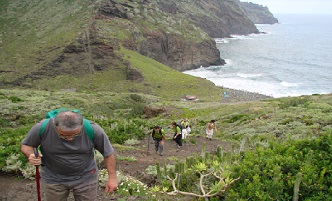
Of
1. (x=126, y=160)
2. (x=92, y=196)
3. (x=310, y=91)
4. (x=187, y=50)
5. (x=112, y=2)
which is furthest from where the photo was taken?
(x=187, y=50)

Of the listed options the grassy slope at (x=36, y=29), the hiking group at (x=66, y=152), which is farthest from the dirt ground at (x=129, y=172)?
the grassy slope at (x=36, y=29)

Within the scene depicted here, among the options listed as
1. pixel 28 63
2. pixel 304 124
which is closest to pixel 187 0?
pixel 28 63

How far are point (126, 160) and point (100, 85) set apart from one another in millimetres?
41343

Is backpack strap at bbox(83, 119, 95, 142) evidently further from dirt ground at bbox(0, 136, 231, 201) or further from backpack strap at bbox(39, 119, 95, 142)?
dirt ground at bbox(0, 136, 231, 201)

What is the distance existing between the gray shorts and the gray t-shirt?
0.22ft

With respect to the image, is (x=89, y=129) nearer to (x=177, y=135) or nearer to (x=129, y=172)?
(x=129, y=172)

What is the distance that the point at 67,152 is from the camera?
13.8 feet

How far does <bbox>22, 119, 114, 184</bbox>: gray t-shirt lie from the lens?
4.17 m

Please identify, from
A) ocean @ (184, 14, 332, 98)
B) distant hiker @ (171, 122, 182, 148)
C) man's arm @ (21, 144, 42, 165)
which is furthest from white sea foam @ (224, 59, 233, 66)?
man's arm @ (21, 144, 42, 165)

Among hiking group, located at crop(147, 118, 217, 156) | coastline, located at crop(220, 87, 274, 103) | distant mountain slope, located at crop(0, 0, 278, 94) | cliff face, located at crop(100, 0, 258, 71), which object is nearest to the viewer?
hiking group, located at crop(147, 118, 217, 156)

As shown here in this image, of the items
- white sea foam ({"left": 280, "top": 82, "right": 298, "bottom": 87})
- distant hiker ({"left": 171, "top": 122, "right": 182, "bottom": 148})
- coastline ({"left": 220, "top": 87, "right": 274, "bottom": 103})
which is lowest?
coastline ({"left": 220, "top": 87, "right": 274, "bottom": 103})

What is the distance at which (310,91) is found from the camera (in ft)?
202

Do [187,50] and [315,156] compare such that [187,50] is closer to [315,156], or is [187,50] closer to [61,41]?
[61,41]

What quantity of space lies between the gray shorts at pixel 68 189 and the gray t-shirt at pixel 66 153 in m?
0.07
